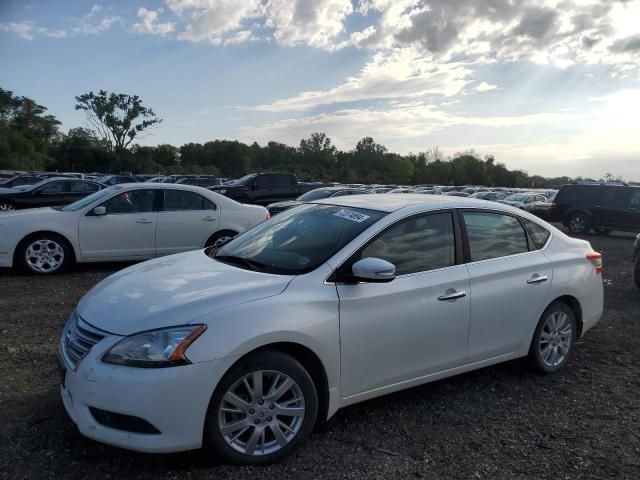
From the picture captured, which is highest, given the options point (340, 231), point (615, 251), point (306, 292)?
point (340, 231)

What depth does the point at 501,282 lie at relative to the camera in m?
4.24

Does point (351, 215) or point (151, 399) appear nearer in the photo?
point (151, 399)

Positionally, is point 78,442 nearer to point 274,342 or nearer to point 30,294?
point 274,342

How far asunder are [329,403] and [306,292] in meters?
0.70

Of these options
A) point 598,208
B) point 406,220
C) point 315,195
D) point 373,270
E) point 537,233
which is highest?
point 406,220

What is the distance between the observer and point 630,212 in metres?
18.8

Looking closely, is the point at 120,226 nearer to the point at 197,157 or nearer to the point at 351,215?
the point at 351,215

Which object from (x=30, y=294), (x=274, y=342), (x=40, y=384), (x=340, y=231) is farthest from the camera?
(x=30, y=294)

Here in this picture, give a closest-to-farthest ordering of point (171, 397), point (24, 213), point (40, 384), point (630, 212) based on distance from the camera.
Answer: point (171, 397) < point (40, 384) < point (24, 213) < point (630, 212)

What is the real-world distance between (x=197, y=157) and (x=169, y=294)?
309 feet

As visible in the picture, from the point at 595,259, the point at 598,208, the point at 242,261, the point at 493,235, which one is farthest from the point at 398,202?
the point at 598,208

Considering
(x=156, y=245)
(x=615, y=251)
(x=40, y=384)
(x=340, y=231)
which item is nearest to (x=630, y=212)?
(x=615, y=251)

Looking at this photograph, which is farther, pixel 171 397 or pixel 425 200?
pixel 425 200

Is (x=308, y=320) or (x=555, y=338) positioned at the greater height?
(x=308, y=320)
